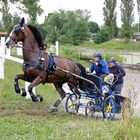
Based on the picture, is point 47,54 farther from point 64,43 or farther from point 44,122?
point 64,43

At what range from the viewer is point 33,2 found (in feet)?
101

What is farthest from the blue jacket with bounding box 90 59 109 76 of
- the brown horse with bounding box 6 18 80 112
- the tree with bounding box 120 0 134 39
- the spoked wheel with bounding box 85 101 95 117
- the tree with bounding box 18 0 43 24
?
the tree with bounding box 120 0 134 39

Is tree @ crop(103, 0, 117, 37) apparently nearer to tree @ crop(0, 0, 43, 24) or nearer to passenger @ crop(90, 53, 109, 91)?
tree @ crop(0, 0, 43, 24)

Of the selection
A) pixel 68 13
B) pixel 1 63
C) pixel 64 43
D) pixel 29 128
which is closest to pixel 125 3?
pixel 68 13

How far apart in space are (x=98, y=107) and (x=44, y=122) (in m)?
3.00

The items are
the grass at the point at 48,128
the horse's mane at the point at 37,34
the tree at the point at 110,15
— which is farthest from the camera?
the tree at the point at 110,15

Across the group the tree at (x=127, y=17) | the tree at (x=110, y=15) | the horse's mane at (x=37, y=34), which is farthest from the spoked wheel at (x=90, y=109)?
the tree at (x=110, y=15)

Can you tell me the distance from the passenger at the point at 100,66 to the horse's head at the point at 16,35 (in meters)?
2.09

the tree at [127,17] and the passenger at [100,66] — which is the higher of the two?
the tree at [127,17]

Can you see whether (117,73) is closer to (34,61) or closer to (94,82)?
(94,82)

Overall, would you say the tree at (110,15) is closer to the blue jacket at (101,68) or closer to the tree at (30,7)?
the tree at (30,7)

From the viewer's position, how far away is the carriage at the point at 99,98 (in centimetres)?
1108

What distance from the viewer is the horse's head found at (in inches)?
399

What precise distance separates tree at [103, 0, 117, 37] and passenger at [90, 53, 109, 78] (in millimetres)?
74344
